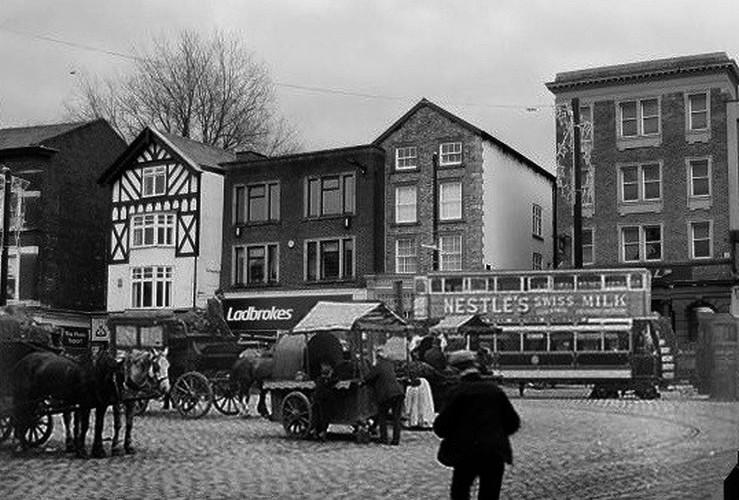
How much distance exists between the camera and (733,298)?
45625 mm

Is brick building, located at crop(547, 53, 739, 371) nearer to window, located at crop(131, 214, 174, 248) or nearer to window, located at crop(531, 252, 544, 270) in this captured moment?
window, located at crop(531, 252, 544, 270)

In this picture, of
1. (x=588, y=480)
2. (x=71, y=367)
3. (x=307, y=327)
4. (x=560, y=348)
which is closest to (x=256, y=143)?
(x=560, y=348)

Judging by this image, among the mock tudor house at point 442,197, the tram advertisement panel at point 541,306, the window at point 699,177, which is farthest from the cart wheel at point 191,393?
the window at point 699,177

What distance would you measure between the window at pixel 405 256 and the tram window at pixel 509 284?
836 cm

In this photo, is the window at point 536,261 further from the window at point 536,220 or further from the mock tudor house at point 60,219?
the mock tudor house at point 60,219

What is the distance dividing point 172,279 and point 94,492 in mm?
40834

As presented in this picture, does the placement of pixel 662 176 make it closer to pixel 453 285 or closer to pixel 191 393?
pixel 453 285

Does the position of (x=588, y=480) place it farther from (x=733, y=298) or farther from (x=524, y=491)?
(x=733, y=298)

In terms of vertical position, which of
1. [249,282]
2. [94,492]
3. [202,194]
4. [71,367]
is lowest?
[94,492]

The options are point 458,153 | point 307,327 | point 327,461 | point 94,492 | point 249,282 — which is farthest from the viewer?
point 249,282

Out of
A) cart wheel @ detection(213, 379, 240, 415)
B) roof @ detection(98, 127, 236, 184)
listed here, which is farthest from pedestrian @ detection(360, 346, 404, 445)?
roof @ detection(98, 127, 236, 184)

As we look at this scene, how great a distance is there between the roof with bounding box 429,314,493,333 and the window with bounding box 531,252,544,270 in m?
15.1

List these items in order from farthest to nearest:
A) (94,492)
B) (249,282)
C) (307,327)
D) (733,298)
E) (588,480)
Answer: (249,282), (733,298), (307,327), (588,480), (94,492)

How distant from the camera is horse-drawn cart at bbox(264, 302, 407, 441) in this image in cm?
1948
